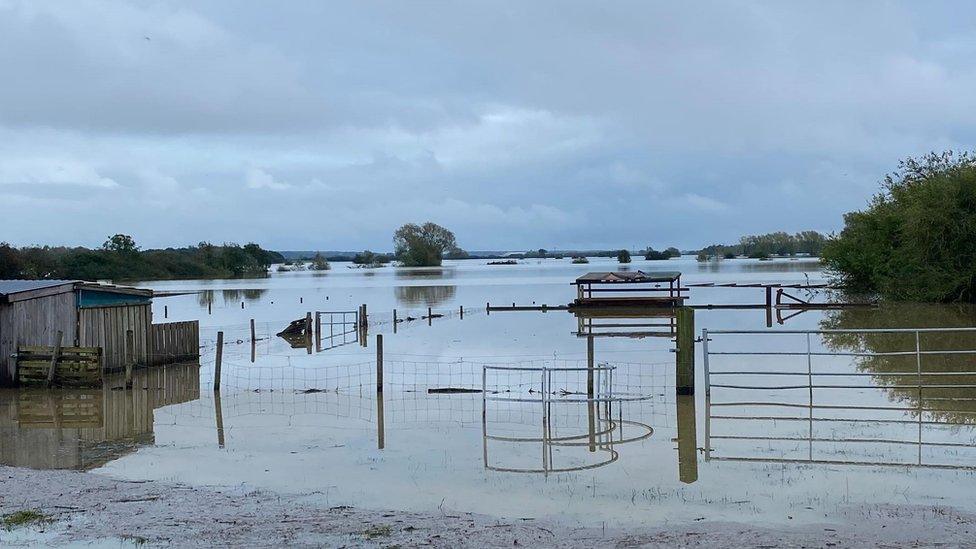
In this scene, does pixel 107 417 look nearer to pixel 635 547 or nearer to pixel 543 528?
pixel 543 528

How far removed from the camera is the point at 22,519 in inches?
360

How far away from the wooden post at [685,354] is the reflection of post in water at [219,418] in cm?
800

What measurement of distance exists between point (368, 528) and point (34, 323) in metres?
15.2

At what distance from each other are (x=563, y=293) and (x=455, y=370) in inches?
2211

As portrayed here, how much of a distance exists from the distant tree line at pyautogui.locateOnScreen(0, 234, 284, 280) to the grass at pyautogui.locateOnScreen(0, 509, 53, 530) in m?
71.9

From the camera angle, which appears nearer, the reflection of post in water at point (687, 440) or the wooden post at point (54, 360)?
the reflection of post in water at point (687, 440)

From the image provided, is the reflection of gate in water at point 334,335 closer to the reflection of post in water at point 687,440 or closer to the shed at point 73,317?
the shed at point 73,317

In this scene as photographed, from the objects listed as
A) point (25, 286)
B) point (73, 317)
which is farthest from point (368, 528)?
point (25, 286)

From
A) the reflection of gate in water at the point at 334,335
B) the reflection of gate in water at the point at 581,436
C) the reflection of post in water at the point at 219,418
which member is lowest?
the reflection of gate in water at the point at 334,335

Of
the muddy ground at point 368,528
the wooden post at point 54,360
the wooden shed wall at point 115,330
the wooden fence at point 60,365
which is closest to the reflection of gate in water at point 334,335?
the wooden shed wall at point 115,330

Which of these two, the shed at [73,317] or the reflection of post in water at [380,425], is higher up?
the shed at [73,317]

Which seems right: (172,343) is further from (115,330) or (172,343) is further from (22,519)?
(22,519)

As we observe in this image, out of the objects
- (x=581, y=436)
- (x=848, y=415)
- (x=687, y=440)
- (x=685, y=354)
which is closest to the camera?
(x=687, y=440)

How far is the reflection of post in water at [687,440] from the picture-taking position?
11523 mm
